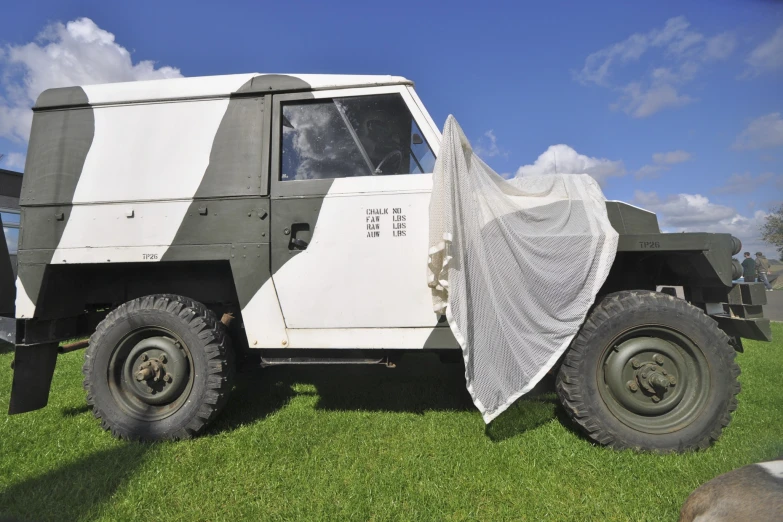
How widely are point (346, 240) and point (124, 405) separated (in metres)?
2.04

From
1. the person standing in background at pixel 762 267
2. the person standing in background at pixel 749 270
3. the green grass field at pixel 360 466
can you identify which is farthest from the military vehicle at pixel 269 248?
the person standing in background at pixel 762 267

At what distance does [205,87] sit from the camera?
3.11m

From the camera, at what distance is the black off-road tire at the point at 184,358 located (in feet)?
9.69

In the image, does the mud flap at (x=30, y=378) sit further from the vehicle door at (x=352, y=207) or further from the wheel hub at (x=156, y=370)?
the vehicle door at (x=352, y=207)

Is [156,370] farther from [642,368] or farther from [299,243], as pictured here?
[642,368]

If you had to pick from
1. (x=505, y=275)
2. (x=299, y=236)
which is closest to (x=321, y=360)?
(x=299, y=236)

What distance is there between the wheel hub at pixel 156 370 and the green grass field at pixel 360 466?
35cm

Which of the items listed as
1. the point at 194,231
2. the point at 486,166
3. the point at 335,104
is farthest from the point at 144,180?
the point at 486,166

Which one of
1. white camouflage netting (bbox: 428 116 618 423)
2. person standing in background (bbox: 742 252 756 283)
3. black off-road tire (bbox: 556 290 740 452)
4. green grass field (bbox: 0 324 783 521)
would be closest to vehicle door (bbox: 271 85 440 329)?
white camouflage netting (bbox: 428 116 618 423)

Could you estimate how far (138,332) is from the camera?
3088 millimetres

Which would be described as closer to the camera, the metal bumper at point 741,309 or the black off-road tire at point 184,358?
the metal bumper at point 741,309

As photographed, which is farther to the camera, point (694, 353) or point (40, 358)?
point (40, 358)

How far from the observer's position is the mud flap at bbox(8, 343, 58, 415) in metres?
3.08

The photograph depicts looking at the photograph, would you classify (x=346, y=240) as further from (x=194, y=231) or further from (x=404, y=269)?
(x=194, y=231)
